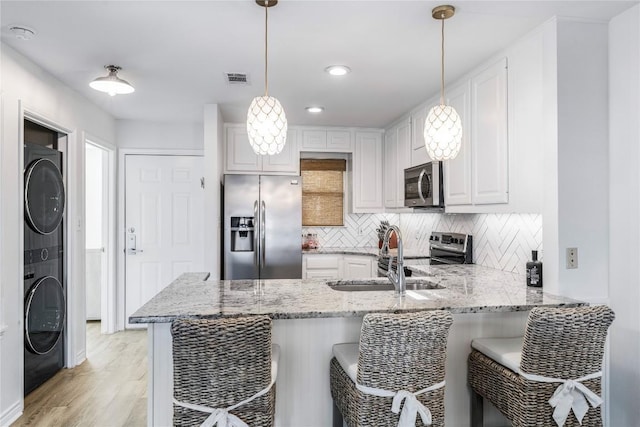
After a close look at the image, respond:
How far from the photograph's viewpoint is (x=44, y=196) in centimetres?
314

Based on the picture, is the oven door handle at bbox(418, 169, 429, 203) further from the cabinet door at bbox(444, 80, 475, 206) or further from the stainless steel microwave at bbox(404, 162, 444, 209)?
the cabinet door at bbox(444, 80, 475, 206)

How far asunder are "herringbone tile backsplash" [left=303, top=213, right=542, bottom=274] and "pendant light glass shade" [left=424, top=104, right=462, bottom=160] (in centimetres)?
99

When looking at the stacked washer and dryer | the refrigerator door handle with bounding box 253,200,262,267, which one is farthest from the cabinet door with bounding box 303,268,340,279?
the stacked washer and dryer

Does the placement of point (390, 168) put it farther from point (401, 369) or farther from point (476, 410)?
point (401, 369)

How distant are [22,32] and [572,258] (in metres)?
3.27

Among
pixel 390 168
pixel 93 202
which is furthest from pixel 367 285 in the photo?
pixel 93 202

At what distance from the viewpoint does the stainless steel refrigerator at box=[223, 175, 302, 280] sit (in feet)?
13.6

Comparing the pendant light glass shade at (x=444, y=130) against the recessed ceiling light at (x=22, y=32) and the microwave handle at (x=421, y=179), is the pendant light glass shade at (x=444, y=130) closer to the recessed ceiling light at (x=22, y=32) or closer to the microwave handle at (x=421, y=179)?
the microwave handle at (x=421, y=179)

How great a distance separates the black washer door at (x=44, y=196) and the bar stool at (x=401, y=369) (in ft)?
8.62

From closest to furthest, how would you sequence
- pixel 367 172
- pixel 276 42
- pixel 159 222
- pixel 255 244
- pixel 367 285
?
pixel 276 42 → pixel 367 285 → pixel 255 244 → pixel 159 222 → pixel 367 172

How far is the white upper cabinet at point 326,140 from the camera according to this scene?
191 inches

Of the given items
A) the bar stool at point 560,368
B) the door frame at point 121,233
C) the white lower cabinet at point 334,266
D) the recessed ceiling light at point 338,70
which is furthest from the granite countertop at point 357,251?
the bar stool at point 560,368

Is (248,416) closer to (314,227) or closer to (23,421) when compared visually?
(23,421)

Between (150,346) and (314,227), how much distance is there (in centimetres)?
346
